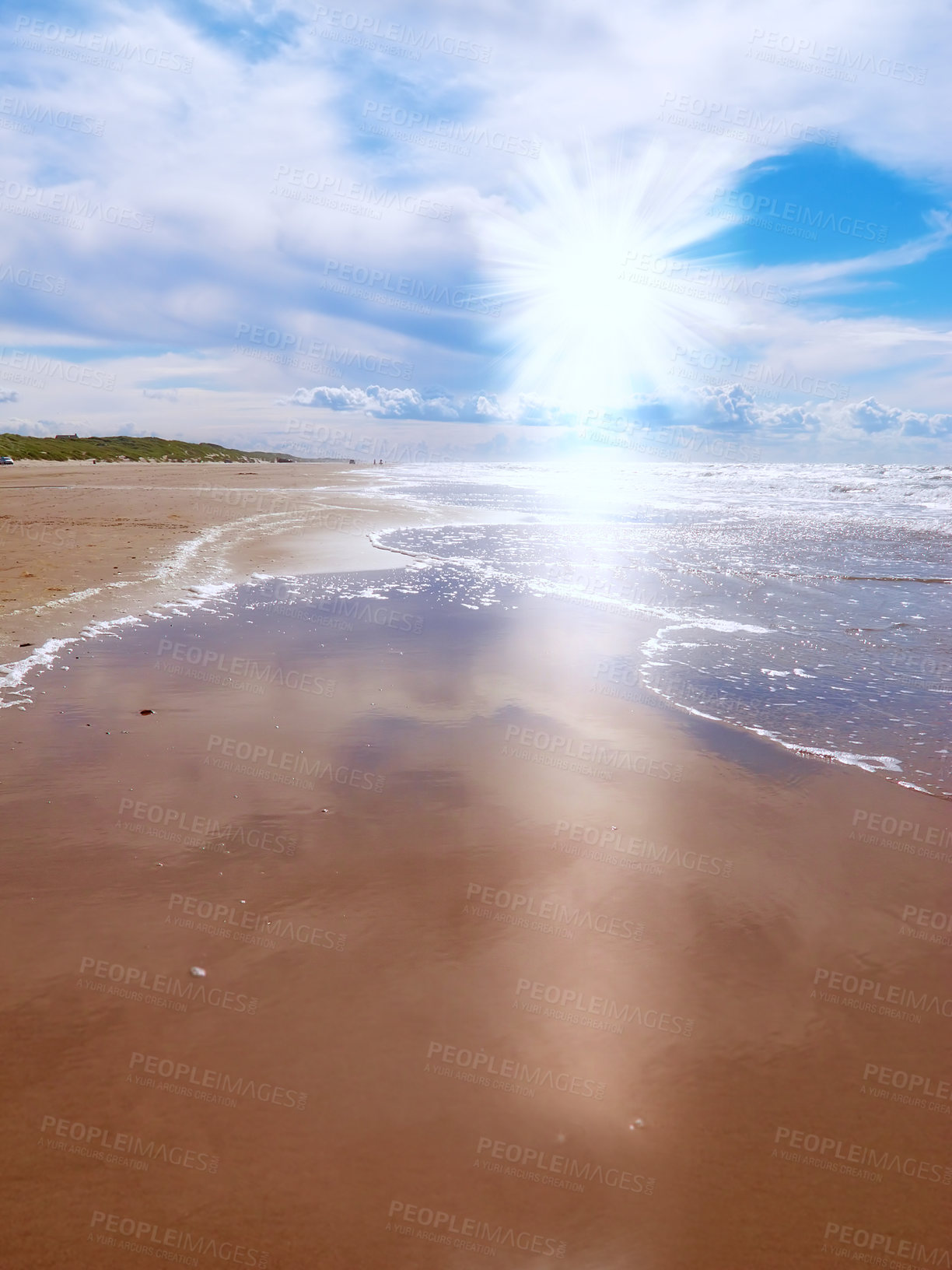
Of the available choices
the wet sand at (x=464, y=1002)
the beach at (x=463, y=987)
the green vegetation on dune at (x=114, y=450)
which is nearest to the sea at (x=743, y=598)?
the beach at (x=463, y=987)

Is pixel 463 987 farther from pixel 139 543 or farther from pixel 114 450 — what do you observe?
pixel 114 450

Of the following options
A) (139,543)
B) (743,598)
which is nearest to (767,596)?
(743,598)

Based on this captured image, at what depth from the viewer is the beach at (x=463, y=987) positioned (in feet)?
8.87

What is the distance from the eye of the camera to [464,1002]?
363 centimetres

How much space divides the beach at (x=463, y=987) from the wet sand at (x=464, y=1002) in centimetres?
2

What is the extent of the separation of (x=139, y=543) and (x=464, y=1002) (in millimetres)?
16712

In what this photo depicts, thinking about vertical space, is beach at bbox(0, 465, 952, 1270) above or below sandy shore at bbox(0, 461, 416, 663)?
below

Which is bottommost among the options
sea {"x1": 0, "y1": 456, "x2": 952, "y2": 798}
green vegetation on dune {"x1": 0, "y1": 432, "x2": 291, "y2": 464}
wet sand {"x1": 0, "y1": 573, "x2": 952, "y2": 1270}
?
wet sand {"x1": 0, "y1": 573, "x2": 952, "y2": 1270}

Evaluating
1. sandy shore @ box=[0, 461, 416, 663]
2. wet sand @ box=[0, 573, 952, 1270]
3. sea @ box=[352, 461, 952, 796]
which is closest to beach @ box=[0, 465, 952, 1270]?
wet sand @ box=[0, 573, 952, 1270]

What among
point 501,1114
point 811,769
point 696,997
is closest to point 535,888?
point 696,997

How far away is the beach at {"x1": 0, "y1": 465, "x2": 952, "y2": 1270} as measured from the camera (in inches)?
106

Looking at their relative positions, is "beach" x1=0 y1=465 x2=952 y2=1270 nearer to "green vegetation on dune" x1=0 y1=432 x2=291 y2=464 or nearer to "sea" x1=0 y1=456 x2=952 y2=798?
"sea" x1=0 y1=456 x2=952 y2=798

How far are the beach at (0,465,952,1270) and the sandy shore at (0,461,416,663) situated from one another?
3.68 m

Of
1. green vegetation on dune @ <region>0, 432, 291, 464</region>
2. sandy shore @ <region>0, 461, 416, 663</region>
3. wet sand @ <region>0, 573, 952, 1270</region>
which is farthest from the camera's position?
green vegetation on dune @ <region>0, 432, 291, 464</region>
